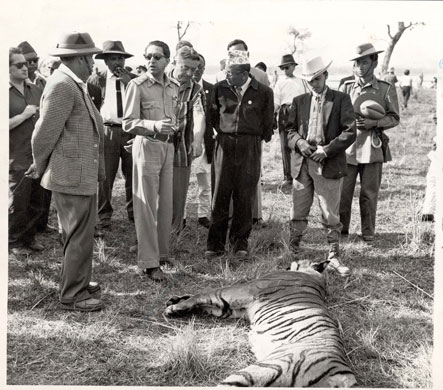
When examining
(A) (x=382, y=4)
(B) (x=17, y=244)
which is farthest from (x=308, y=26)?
(B) (x=17, y=244)

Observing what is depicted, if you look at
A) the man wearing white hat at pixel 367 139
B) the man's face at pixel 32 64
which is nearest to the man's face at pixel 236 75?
the man wearing white hat at pixel 367 139

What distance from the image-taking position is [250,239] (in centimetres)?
587

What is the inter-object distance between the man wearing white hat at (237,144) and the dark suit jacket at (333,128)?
32cm

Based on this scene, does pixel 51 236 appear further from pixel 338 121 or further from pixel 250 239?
pixel 338 121

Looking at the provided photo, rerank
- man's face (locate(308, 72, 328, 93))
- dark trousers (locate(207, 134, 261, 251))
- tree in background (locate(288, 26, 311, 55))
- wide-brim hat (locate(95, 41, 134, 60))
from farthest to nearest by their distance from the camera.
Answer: wide-brim hat (locate(95, 41, 134, 60))
dark trousers (locate(207, 134, 261, 251))
man's face (locate(308, 72, 328, 93))
tree in background (locate(288, 26, 311, 55))

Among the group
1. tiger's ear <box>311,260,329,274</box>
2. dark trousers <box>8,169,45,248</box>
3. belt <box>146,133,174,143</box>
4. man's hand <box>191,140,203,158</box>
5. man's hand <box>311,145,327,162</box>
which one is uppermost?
belt <box>146,133,174,143</box>

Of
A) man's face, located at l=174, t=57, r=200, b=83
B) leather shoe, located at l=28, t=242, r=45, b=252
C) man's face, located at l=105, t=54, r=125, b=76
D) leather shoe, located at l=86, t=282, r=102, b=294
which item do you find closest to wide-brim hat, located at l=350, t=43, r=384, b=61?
man's face, located at l=174, t=57, r=200, b=83

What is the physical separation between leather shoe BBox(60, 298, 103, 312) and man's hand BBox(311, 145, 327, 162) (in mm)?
2325

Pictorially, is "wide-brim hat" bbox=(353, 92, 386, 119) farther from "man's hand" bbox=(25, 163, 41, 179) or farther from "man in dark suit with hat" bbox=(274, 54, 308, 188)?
"man's hand" bbox=(25, 163, 41, 179)

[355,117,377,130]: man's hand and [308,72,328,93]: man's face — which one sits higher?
[308,72,328,93]: man's face

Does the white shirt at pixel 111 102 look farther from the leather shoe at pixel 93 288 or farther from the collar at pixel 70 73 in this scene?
the leather shoe at pixel 93 288

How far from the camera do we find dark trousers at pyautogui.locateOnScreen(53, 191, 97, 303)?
423cm

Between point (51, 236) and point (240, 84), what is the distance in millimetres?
2575

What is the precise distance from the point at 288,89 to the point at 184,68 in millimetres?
3259
